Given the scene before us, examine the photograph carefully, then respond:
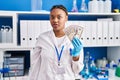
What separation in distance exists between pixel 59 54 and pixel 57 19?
243 millimetres

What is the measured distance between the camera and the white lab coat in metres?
1.31

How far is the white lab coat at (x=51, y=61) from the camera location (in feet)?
4.31

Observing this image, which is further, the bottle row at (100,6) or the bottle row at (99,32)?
the bottle row at (100,6)

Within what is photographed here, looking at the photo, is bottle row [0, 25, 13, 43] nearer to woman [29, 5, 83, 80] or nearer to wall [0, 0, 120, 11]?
wall [0, 0, 120, 11]

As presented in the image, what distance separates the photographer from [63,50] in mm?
1322

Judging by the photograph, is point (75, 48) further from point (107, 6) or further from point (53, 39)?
point (107, 6)

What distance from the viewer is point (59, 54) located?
1.31 m

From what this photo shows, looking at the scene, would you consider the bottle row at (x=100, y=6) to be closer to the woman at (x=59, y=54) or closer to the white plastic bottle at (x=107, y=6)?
the white plastic bottle at (x=107, y=6)

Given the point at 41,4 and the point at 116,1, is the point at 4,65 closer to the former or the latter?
the point at 41,4

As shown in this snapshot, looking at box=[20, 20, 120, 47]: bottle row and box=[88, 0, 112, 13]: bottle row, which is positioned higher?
box=[88, 0, 112, 13]: bottle row

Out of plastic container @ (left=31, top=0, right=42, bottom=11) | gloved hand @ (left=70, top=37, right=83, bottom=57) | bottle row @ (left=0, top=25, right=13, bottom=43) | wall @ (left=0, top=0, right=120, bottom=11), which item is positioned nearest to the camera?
gloved hand @ (left=70, top=37, right=83, bottom=57)

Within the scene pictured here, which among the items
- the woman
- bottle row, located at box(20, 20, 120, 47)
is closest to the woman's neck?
the woman

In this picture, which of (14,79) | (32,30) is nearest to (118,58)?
(32,30)

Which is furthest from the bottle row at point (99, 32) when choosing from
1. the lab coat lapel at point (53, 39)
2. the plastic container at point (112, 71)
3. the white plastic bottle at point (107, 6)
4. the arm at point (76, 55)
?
the arm at point (76, 55)
